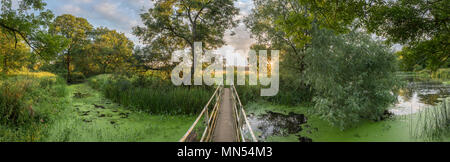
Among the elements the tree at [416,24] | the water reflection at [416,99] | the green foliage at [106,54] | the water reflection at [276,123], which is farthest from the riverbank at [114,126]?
the water reflection at [416,99]

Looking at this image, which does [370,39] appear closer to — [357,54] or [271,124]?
[357,54]

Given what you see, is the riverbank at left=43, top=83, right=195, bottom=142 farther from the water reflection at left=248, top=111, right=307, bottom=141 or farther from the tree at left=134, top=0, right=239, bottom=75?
→ the tree at left=134, top=0, right=239, bottom=75

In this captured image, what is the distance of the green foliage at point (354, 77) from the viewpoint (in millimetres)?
6215

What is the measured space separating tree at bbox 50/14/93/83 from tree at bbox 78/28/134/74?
872 mm

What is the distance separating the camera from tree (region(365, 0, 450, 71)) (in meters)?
4.52

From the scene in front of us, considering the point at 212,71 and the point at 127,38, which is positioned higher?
the point at 127,38

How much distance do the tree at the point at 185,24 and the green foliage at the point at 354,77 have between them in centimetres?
611

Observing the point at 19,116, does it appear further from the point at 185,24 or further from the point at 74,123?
the point at 185,24

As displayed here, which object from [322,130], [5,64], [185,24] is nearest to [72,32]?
[5,64]

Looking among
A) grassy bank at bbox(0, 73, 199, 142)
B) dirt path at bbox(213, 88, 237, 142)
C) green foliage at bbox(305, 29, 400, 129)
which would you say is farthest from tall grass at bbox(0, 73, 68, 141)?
green foliage at bbox(305, 29, 400, 129)

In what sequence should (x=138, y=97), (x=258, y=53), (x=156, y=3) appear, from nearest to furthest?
(x=138, y=97)
(x=156, y=3)
(x=258, y=53)

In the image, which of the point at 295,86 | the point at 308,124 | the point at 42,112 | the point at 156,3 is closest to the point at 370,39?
the point at 308,124

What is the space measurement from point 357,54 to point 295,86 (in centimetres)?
446

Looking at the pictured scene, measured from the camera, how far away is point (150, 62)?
10969mm
